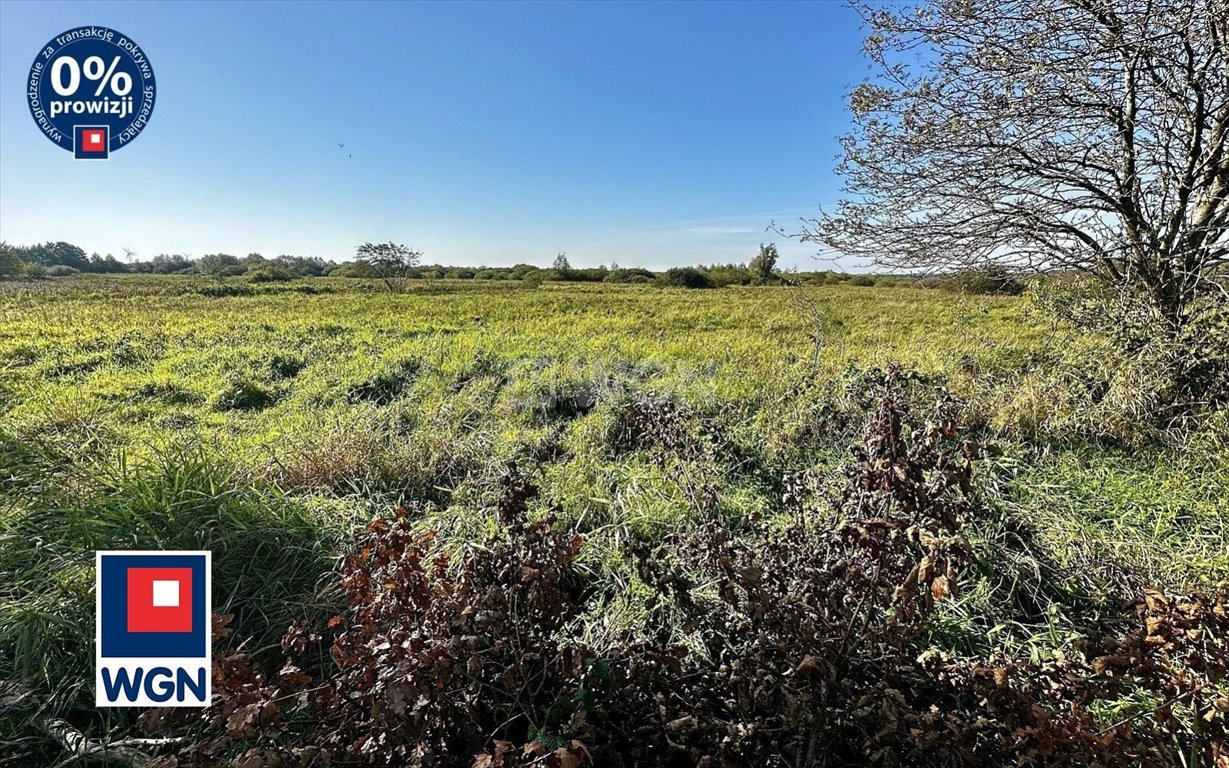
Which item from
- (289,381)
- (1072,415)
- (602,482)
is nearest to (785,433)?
(602,482)

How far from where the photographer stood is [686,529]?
113 inches

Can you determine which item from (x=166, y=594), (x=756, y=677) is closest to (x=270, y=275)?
(x=166, y=594)

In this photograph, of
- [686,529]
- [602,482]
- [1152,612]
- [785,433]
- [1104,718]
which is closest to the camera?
[1152,612]

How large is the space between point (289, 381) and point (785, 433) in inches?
222

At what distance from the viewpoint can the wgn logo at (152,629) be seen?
1.74m

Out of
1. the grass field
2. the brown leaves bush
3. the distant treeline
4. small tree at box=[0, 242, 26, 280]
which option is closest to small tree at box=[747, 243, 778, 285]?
the distant treeline

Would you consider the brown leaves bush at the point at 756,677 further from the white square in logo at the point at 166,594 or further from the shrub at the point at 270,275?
the shrub at the point at 270,275

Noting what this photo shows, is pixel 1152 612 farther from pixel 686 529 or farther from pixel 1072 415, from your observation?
pixel 1072 415

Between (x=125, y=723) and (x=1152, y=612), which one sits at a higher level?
(x=1152, y=612)

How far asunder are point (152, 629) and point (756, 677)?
6.68 feet

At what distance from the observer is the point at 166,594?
211 centimetres

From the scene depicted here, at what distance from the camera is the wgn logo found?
1742 mm

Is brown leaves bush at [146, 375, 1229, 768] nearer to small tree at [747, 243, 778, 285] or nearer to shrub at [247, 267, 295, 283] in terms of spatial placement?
small tree at [747, 243, 778, 285]

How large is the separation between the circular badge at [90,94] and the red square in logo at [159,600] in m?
2.50
